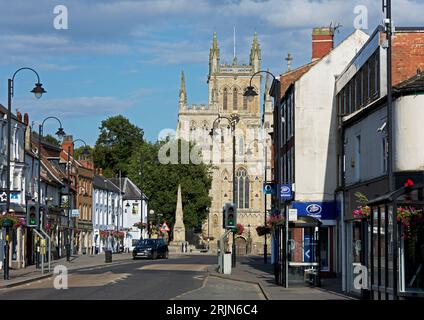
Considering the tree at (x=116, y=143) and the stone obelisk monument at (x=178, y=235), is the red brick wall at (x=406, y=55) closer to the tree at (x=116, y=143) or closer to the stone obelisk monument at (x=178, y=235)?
the stone obelisk monument at (x=178, y=235)

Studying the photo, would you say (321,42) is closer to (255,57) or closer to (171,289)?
(171,289)

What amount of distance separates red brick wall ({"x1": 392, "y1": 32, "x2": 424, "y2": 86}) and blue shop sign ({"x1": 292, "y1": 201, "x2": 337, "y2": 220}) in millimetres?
12765

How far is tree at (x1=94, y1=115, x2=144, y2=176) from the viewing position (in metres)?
140

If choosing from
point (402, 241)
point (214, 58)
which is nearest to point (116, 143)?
point (214, 58)

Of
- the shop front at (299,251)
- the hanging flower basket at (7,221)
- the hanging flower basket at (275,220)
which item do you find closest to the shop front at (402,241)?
the shop front at (299,251)

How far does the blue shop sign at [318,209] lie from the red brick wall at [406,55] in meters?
12.8

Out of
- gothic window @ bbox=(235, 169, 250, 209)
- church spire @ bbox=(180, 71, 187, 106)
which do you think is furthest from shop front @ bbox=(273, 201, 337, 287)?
church spire @ bbox=(180, 71, 187, 106)

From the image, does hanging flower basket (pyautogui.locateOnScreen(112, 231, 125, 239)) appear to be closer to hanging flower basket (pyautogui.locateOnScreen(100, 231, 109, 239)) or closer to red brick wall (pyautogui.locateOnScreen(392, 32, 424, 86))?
hanging flower basket (pyautogui.locateOnScreen(100, 231, 109, 239))

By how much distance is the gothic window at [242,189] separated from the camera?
148625 millimetres

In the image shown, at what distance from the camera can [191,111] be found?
176750mm

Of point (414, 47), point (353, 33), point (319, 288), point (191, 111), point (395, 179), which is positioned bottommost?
point (319, 288)

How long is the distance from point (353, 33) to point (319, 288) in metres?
19.2
